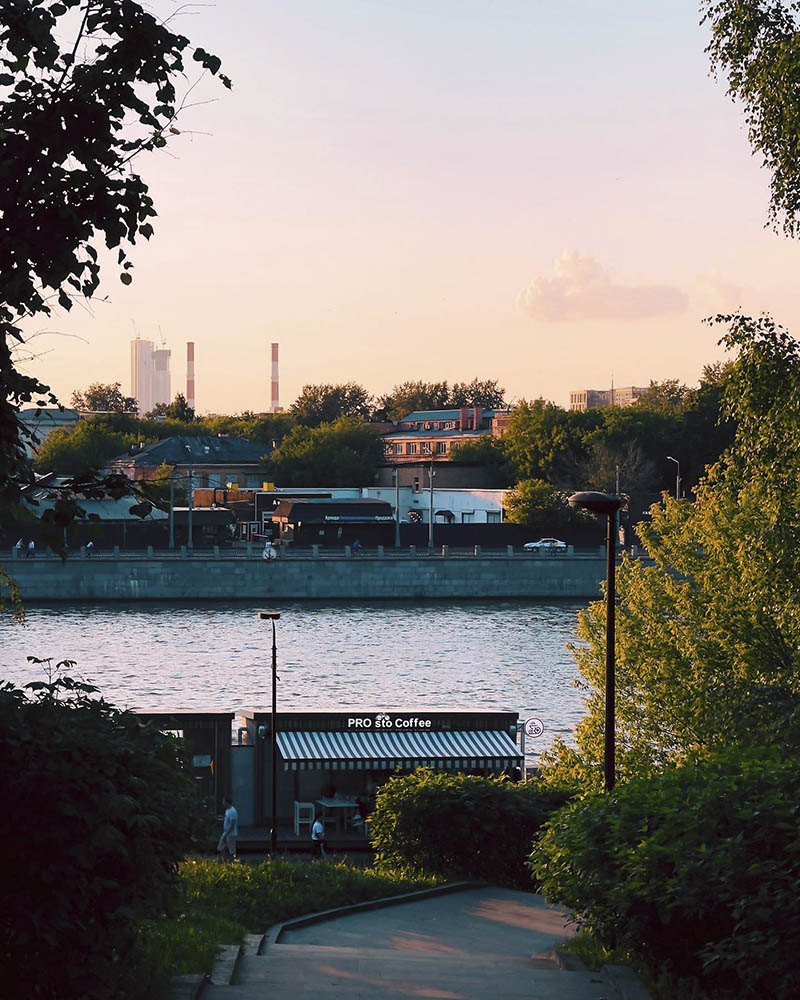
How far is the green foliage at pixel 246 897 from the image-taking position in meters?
9.01

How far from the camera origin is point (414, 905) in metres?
13.5

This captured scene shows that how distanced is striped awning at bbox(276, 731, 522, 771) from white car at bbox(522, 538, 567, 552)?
54920 millimetres

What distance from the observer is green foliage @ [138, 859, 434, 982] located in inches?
355

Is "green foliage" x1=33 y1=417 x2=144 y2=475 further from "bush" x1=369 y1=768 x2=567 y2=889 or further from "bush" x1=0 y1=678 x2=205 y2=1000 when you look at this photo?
"bush" x1=0 y1=678 x2=205 y2=1000

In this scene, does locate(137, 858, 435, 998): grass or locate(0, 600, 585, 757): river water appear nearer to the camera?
locate(137, 858, 435, 998): grass

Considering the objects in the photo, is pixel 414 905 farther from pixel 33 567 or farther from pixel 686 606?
pixel 33 567

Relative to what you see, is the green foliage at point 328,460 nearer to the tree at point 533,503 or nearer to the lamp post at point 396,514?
the lamp post at point 396,514

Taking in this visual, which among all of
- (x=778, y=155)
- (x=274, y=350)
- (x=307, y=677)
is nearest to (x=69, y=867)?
(x=778, y=155)

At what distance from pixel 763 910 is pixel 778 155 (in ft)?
29.3

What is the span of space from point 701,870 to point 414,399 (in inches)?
6839

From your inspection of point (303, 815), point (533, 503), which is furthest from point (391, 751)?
point (533, 503)

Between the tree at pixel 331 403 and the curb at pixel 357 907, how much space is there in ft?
469

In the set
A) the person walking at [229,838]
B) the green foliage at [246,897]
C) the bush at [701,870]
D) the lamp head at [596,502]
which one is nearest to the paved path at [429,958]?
the green foliage at [246,897]

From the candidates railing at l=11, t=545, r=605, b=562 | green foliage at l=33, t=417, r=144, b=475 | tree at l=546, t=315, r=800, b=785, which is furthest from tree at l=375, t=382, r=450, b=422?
tree at l=546, t=315, r=800, b=785
